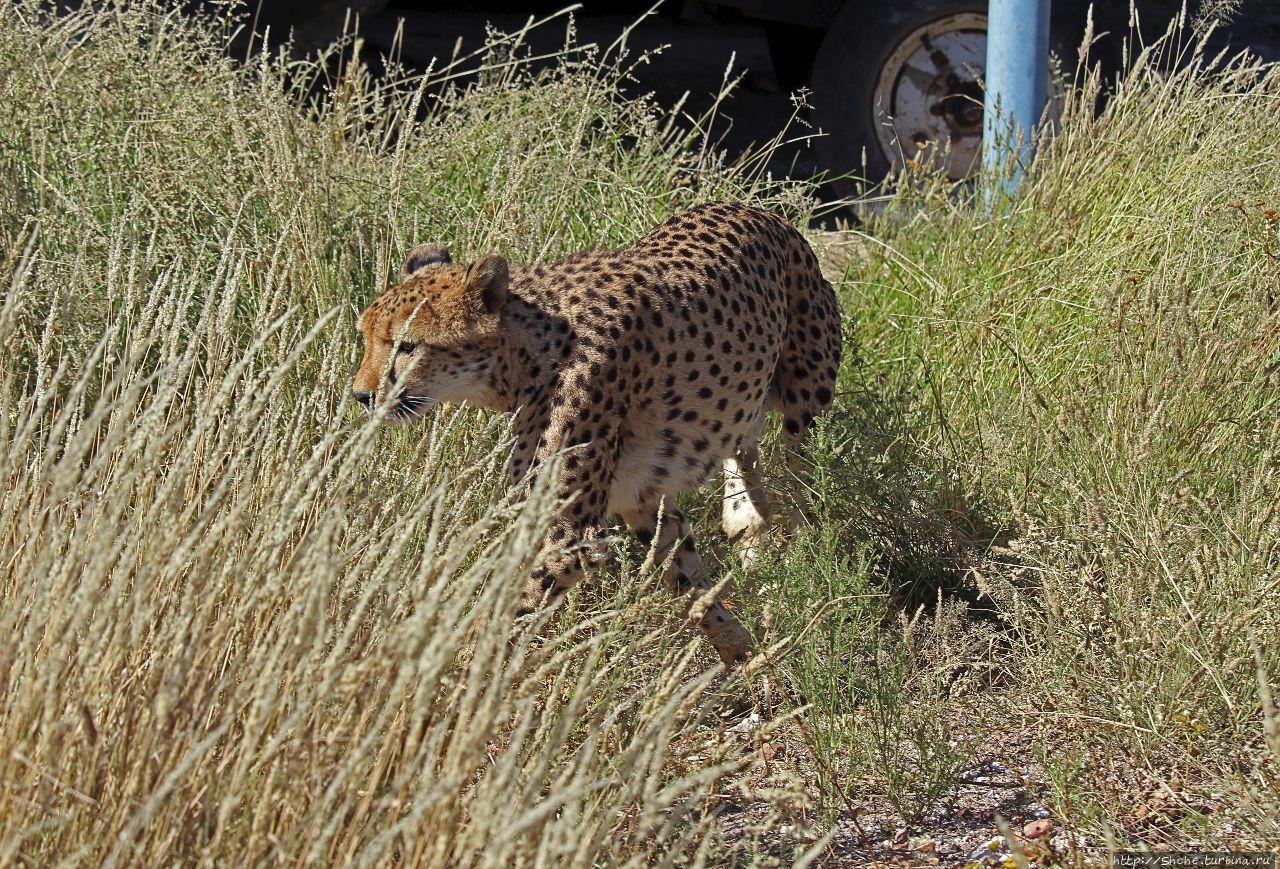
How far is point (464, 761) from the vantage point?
1.82 metres

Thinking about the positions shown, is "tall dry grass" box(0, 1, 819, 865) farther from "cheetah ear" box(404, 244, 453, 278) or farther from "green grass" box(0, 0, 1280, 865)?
"cheetah ear" box(404, 244, 453, 278)

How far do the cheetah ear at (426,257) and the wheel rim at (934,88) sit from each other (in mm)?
3306

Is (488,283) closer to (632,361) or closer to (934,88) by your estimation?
(632,361)

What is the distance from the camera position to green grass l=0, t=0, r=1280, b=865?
1.98 meters

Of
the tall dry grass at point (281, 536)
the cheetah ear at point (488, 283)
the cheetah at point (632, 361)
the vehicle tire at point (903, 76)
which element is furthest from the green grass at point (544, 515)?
the vehicle tire at point (903, 76)

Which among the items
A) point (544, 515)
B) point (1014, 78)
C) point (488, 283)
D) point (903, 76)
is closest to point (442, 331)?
point (488, 283)

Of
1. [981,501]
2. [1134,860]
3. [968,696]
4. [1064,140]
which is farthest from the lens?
[1064,140]

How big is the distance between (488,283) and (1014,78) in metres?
2.91

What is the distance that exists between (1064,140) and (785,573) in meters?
2.58

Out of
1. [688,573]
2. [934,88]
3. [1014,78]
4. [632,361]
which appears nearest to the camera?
[632,361]

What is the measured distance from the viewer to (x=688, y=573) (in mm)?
3875

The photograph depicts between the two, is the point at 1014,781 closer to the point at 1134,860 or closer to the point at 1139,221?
the point at 1134,860

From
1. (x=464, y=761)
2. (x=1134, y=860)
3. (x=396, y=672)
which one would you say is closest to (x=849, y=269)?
(x=1134, y=860)

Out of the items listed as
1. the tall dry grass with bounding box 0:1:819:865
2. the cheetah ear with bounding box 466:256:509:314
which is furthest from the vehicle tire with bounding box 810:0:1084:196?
the cheetah ear with bounding box 466:256:509:314
